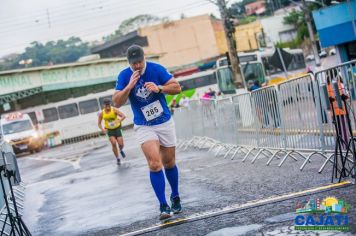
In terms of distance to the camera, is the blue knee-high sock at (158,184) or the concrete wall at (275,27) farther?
the concrete wall at (275,27)

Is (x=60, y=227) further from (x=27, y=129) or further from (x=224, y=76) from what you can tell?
(x=27, y=129)

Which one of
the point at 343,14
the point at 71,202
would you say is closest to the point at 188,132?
the point at 71,202

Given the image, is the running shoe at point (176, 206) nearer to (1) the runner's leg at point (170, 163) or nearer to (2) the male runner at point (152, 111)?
(2) the male runner at point (152, 111)

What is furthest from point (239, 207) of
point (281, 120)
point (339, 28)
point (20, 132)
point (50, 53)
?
point (50, 53)

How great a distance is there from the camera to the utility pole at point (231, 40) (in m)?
26.2

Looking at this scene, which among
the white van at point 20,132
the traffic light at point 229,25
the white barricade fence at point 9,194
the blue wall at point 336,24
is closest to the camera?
the white barricade fence at point 9,194

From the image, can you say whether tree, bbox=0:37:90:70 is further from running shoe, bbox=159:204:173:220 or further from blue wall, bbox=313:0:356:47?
running shoe, bbox=159:204:173:220

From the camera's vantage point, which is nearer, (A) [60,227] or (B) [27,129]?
(A) [60,227]

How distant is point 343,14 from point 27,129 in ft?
69.7

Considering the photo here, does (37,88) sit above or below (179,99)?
above

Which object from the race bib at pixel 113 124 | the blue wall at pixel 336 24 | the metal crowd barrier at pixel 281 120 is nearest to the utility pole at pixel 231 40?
the blue wall at pixel 336 24

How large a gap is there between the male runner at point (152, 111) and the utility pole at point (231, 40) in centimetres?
1947

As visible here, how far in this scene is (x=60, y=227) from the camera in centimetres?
775

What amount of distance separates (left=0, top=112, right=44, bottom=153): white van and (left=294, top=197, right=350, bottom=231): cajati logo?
34997 millimetres
